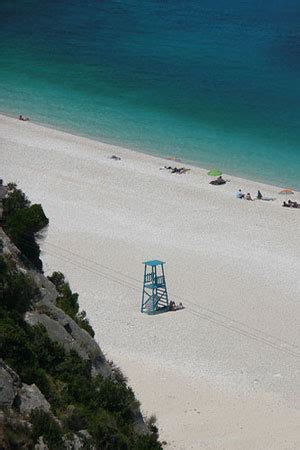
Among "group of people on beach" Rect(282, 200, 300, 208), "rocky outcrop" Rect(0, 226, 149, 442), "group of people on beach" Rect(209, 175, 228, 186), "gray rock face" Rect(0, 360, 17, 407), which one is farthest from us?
"group of people on beach" Rect(209, 175, 228, 186)

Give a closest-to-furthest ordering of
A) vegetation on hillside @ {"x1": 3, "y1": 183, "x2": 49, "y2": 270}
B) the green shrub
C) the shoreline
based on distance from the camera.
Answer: the green shrub < vegetation on hillside @ {"x1": 3, "y1": 183, "x2": 49, "y2": 270} < the shoreline

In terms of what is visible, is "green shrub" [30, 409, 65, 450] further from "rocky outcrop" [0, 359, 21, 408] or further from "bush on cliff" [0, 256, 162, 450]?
"rocky outcrop" [0, 359, 21, 408]

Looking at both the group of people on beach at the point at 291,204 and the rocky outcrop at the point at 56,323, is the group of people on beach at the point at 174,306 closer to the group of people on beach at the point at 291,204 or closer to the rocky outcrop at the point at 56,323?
the rocky outcrop at the point at 56,323

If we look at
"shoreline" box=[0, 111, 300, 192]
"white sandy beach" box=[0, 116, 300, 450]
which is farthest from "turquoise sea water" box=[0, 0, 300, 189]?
"white sandy beach" box=[0, 116, 300, 450]

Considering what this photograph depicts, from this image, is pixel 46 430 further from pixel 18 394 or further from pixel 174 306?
pixel 174 306

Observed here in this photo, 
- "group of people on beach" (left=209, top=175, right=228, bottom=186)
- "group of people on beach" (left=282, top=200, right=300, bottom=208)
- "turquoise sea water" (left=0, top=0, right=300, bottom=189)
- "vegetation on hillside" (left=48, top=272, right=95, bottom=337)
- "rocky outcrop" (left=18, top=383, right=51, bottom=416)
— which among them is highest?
"turquoise sea water" (left=0, top=0, right=300, bottom=189)

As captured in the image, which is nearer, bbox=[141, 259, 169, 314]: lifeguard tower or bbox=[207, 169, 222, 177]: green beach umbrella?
bbox=[141, 259, 169, 314]: lifeguard tower

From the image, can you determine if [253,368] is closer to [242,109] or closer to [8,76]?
[242,109]

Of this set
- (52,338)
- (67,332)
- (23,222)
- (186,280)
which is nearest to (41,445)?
(52,338)
